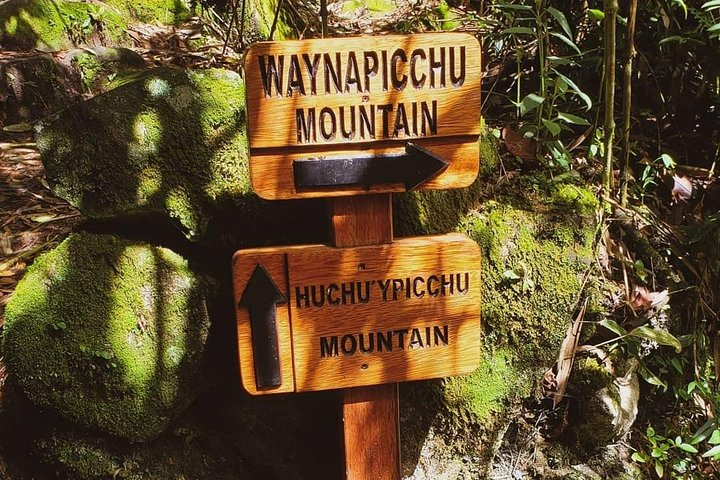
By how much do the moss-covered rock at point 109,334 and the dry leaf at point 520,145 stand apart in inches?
50.0

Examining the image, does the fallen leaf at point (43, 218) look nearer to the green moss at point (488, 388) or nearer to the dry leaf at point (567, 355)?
the green moss at point (488, 388)

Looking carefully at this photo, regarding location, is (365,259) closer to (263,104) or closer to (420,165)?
(420,165)

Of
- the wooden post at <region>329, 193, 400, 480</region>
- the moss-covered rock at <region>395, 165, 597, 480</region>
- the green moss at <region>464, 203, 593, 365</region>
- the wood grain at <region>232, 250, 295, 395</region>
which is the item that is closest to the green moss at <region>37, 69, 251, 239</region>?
the wood grain at <region>232, 250, 295, 395</region>

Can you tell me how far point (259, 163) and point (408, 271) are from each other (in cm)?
50

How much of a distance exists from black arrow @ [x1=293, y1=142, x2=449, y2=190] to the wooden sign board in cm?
19

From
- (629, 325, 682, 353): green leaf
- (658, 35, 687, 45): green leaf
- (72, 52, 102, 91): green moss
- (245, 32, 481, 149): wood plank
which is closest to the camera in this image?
(245, 32, 481, 149): wood plank

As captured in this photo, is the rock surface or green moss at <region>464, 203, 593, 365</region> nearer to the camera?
green moss at <region>464, 203, 593, 365</region>

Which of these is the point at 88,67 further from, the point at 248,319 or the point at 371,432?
the point at 371,432

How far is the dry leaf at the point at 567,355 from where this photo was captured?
230cm

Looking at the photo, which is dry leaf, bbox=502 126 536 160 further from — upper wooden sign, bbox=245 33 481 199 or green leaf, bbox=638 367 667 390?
green leaf, bbox=638 367 667 390

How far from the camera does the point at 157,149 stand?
1.94m

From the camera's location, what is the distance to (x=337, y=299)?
1.79 metres

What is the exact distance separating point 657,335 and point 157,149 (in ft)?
5.76

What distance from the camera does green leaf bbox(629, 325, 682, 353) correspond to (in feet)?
7.30
